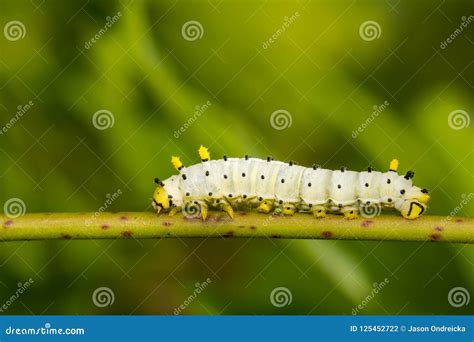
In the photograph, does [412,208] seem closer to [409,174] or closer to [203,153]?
[409,174]

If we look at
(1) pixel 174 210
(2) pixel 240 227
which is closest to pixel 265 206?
(1) pixel 174 210

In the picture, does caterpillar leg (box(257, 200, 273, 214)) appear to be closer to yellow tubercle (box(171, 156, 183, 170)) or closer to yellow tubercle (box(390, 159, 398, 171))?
yellow tubercle (box(171, 156, 183, 170))

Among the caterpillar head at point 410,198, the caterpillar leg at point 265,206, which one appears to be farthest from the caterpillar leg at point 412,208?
the caterpillar leg at point 265,206

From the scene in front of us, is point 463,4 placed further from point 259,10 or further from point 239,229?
point 239,229

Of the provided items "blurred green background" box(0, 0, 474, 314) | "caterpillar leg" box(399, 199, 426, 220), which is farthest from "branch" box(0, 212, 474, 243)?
"blurred green background" box(0, 0, 474, 314)

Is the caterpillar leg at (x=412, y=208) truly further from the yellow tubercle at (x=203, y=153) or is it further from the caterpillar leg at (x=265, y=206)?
the yellow tubercle at (x=203, y=153)

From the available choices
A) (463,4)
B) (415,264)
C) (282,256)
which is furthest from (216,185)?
(463,4)
